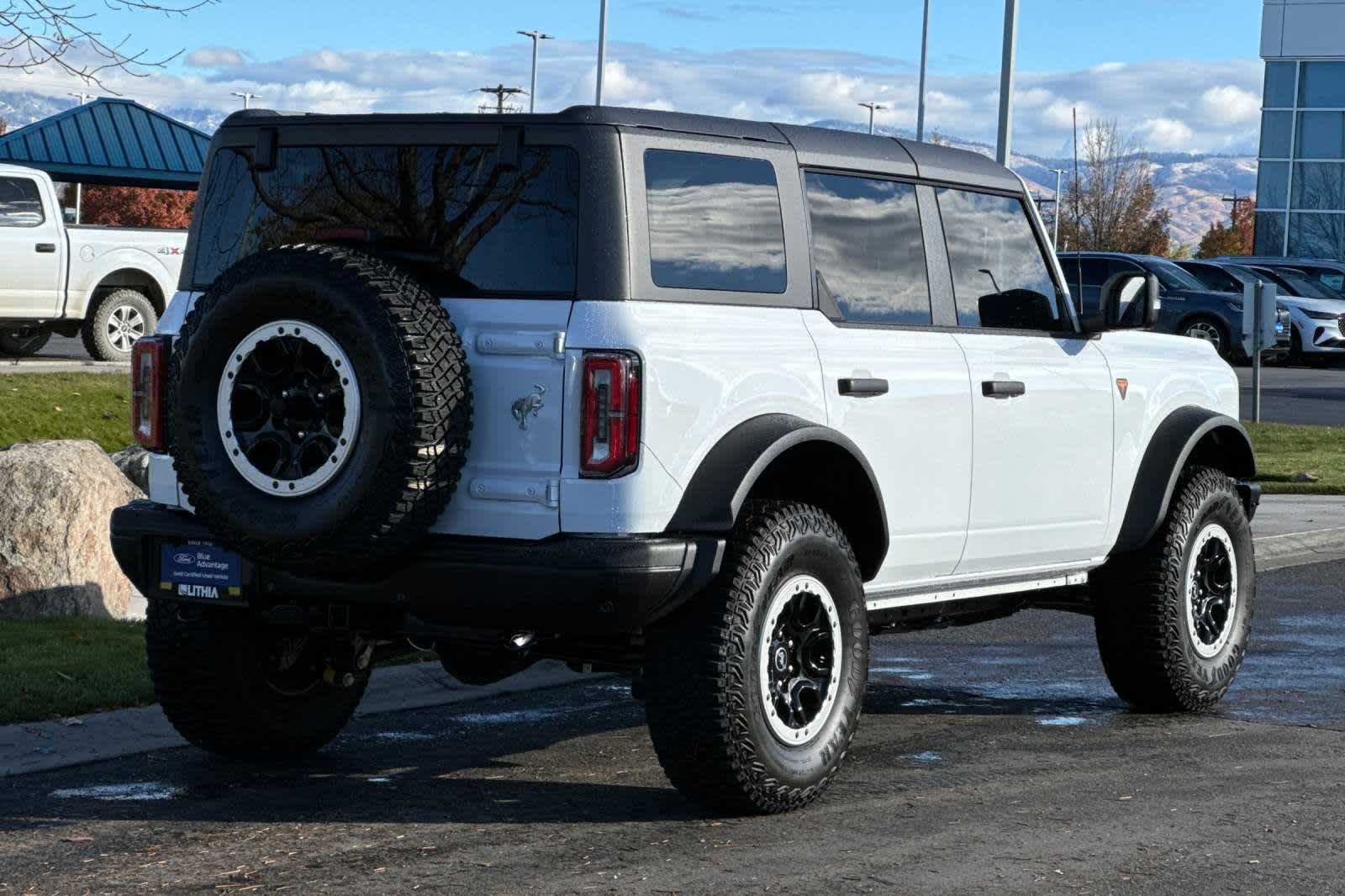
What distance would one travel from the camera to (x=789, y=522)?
20.2ft

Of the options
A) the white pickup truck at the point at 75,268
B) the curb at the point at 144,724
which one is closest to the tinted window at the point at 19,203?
the white pickup truck at the point at 75,268

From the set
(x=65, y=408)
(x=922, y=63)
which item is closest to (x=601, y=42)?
(x=922, y=63)

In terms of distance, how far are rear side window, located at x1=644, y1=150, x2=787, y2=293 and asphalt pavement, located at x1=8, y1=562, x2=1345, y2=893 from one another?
5.30ft

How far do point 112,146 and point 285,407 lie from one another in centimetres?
2889

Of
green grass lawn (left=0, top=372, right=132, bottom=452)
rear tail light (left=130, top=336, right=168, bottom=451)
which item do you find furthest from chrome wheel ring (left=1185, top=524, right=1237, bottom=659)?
green grass lawn (left=0, top=372, right=132, bottom=452)

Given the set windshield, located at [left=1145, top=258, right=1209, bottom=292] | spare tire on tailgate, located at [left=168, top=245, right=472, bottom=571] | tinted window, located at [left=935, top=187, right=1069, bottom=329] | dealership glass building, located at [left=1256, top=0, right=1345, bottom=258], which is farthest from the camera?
dealership glass building, located at [left=1256, top=0, right=1345, bottom=258]

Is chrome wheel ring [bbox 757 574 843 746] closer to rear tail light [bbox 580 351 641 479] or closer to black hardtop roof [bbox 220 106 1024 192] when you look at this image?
rear tail light [bbox 580 351 641 479]

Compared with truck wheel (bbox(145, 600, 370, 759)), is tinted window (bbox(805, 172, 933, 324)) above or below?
above

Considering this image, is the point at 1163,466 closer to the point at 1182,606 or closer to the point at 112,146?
the point at 1182,606

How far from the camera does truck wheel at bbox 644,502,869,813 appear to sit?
5957 millimetres

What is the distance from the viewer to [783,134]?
666 cm

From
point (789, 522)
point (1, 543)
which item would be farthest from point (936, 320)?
point (1, 543)

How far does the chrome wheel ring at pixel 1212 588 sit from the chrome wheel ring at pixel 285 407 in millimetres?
3901

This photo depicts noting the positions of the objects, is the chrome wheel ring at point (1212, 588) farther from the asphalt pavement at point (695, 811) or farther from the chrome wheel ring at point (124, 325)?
the chrome wheel ring at point (124, 325)
